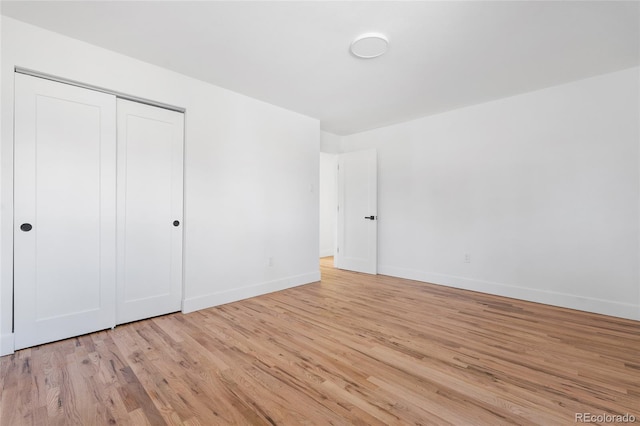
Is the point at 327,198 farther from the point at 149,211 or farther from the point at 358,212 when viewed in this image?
the point at 149,211

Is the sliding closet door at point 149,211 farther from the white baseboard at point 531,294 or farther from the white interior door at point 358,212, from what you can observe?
the white baseboard at point 531,294

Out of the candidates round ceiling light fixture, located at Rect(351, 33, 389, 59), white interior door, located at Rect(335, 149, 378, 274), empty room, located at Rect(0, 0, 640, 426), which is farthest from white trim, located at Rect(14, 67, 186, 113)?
white interior door, located at Rect(335, 149, 378, 274)

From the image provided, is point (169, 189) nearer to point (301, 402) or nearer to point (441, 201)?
point (301, 402)

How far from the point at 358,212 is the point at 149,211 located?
3389 millimetres

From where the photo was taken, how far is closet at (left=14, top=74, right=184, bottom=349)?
2.28 metres

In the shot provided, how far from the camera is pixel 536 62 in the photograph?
2.81m

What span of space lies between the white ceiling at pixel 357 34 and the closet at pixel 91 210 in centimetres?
65

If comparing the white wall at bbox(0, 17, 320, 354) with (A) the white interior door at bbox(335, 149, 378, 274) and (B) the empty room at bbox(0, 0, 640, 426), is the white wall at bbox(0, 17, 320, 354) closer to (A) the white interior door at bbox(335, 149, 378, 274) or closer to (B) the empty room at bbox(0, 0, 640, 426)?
(B) the empty room at bbox(0, 0, 640, 426)

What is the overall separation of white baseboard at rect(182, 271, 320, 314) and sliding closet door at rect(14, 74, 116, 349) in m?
0.74

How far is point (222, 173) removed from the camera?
3.42 m

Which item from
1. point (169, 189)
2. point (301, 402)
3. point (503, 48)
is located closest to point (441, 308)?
point (301, 402)

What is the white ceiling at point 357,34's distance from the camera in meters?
2.06

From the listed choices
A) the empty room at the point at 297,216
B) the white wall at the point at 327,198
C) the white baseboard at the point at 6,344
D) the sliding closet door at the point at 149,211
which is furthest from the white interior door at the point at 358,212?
the white baseboard at the point at 6,344

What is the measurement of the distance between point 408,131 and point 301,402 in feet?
13.9
